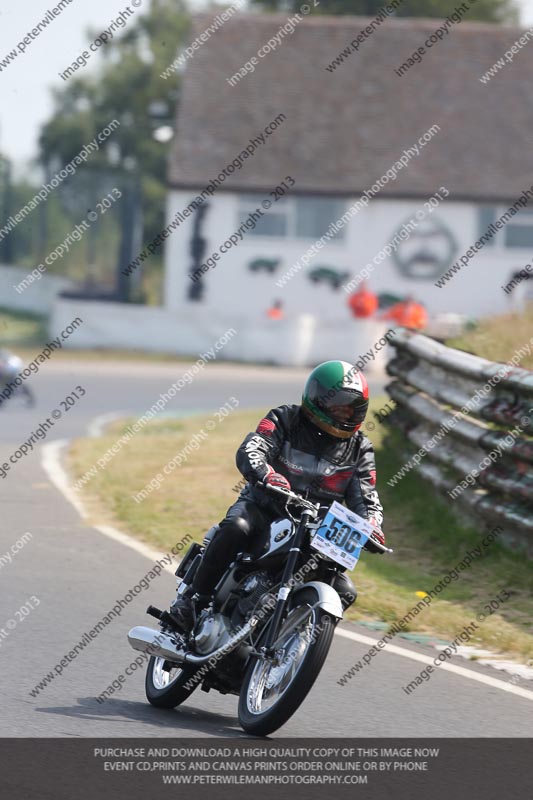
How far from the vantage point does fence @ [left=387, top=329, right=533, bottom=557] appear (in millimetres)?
10422

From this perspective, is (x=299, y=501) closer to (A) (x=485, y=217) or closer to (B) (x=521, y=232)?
(A) (x=485, y=217)

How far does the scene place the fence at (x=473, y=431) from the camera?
34.2 feet

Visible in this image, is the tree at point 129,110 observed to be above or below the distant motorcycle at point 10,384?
below

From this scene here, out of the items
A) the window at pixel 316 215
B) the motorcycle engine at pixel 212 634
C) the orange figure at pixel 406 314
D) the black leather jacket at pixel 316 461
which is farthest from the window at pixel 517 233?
the motorcycle engine at pixel 212 634

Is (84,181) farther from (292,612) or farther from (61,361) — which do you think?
(292,612)

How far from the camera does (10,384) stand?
2188cm

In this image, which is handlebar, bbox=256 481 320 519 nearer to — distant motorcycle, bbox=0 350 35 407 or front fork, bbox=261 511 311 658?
front fork, bbox=261 511 311 658

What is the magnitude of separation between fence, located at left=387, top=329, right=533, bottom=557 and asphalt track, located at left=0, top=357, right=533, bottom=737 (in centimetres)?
202

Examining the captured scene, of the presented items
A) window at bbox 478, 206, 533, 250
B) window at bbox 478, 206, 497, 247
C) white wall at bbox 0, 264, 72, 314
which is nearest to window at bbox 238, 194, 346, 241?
window at bbox 478, 206, 497, 247

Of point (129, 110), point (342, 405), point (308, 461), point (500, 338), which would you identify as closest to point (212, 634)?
point (308, 461)

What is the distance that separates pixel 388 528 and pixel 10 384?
11.0 meters

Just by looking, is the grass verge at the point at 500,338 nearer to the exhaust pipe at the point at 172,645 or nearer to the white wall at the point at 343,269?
the exhaust pipe at the point at 172,645

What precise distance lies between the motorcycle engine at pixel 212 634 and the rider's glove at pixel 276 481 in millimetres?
722

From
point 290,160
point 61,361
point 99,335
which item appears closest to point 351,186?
point 290,160
